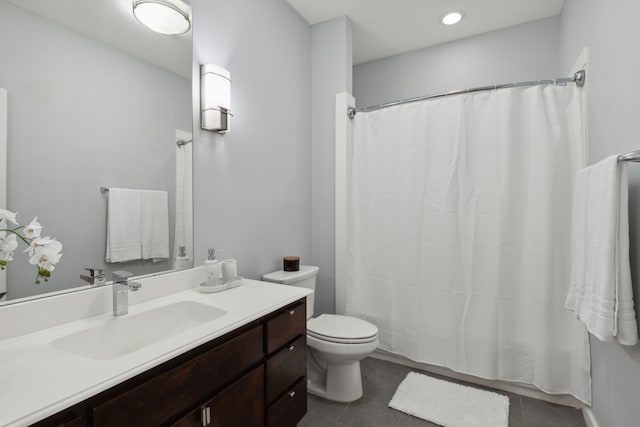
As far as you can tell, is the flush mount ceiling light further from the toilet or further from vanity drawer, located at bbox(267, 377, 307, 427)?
vanity drawer, located at bbox(267, 377, 307, 427)

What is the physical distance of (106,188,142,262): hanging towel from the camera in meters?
1.27

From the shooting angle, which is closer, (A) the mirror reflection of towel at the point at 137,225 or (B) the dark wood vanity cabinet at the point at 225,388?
(B) the dark wood vanity cabinet at the point at 225,388

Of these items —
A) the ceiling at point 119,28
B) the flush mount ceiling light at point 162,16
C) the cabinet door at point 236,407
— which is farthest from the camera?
the flush mount ceiling light at point 162,16

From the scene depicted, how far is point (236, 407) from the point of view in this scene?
1.14 meters

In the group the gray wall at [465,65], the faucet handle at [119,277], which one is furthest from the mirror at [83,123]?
the gray wall at [465,65]

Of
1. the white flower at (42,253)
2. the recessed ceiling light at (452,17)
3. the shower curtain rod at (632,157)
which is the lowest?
the white flower at (42,253)

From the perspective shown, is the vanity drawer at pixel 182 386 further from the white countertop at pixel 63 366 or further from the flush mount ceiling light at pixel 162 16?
the flush mount ceiling light at pixel 162 16

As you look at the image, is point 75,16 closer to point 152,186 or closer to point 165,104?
point 165,104

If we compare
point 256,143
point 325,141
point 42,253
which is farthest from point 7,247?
point 325,141

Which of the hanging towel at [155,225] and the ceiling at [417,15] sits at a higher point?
the ceiling at [417,15]

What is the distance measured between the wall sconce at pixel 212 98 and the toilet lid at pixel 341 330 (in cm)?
129

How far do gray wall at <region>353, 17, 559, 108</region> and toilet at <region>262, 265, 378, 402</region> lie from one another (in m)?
1.98

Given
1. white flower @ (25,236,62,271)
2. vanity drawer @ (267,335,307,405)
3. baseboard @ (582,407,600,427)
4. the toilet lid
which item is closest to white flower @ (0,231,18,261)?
white flower @ (25,236,62,271)

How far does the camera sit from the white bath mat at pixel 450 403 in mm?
1759
